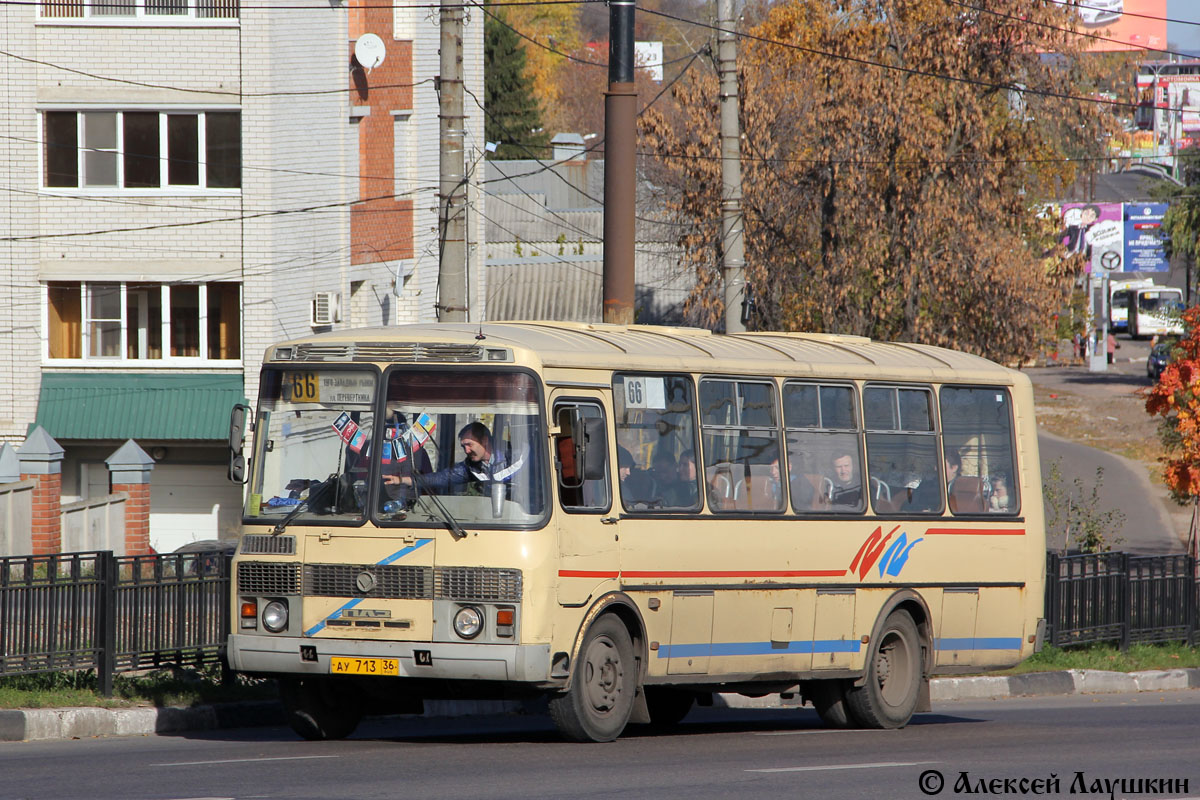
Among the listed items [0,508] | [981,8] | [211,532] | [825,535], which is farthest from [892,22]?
[825,535]

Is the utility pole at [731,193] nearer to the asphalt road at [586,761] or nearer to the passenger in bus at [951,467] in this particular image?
the passenger in bus at [951,467]

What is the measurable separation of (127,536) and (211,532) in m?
4.98

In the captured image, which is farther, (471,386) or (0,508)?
(0,508)

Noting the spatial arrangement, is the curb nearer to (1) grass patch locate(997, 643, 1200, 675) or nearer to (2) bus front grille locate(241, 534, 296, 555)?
(1) grass patch locate(997, 643, 1200, 675)

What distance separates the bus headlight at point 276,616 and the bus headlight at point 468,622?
1.19m

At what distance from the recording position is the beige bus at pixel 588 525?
10.5m

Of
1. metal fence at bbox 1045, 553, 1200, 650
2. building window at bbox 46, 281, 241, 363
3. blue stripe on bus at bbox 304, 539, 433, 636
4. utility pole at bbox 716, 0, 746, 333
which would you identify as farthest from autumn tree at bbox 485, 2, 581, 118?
blue stripe on bus at bbox 304, 539, 433, 636

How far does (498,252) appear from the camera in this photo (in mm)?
53969

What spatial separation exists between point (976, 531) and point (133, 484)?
16.3 metres

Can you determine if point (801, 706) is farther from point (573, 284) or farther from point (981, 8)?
point (573, 284)

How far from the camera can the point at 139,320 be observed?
31.0m

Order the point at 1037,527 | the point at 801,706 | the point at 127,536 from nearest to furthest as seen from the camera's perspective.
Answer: the point at 1037,527 → the point at 801,706 → the point at 127,536

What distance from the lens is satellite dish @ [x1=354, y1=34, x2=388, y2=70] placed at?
105ft

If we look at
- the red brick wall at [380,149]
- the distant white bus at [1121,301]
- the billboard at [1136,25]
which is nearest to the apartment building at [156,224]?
the red brick wall at [380,149]
